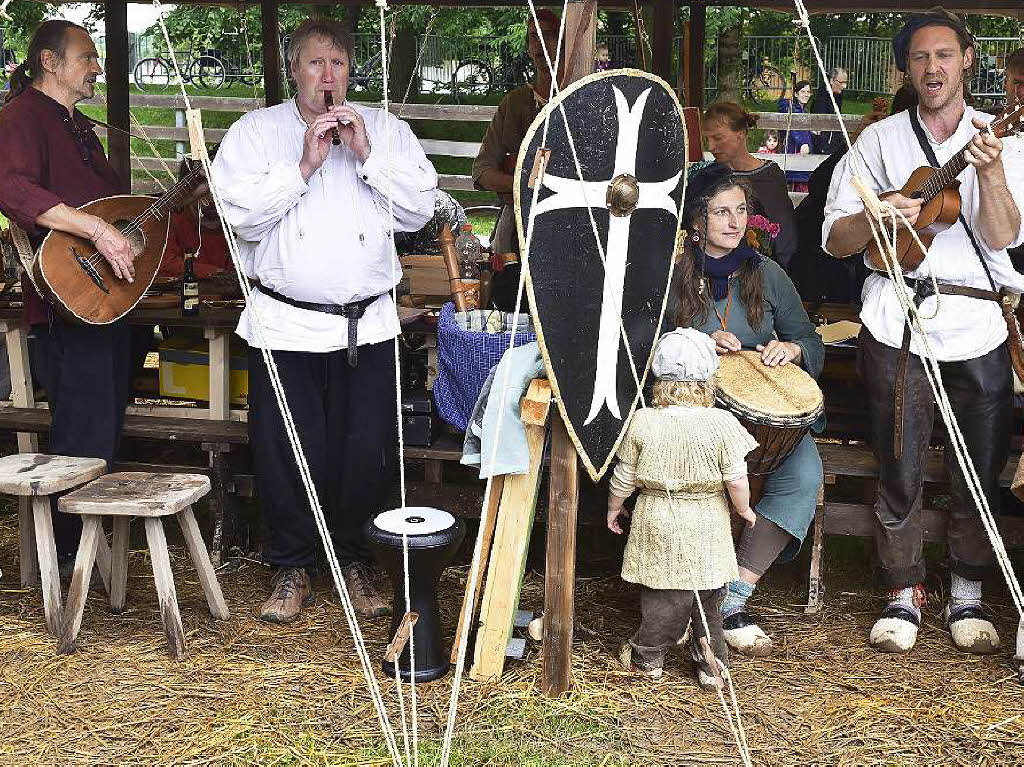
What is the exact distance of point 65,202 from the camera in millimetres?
4652

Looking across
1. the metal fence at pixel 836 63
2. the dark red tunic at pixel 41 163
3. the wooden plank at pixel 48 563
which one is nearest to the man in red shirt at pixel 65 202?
the dark red tunic at pixel 41 163

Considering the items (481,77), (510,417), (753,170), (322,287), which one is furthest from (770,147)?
(510,417)

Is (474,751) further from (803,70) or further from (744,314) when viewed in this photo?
(803,70)

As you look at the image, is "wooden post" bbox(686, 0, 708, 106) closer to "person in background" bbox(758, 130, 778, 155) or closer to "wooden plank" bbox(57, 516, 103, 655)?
"person in background" bbox(758, 130, 778, 155)

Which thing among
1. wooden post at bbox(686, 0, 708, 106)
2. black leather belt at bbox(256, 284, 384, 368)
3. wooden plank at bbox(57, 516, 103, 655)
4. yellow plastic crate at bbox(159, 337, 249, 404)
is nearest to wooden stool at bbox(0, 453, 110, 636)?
wooden plank at bbox(57, 516, 103, 655)

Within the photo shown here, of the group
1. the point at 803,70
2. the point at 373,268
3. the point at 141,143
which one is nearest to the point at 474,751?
the point at 373,268

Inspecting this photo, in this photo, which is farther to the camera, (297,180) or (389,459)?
(389,459)

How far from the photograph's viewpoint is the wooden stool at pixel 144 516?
13.3 ft

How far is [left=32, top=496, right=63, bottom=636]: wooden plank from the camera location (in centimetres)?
425

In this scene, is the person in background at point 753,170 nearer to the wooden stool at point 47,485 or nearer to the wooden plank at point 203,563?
the wooden plank at point 203,563

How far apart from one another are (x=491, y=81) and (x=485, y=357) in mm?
11561

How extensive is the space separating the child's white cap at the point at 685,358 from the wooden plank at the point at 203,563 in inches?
65.4

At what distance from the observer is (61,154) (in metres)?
4.65

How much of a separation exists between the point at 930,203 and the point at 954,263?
0.95 ft
